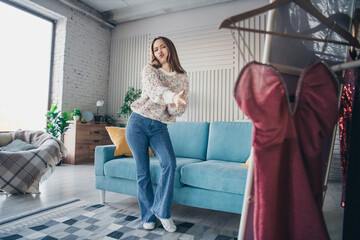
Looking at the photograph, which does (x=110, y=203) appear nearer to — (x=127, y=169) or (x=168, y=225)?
(x=127, y=169)

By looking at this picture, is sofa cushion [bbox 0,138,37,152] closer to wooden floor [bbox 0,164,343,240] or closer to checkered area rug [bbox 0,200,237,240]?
wooden floor [bbox 0,164,343,240]

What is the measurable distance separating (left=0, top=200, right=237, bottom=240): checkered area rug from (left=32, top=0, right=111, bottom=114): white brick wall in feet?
11.5

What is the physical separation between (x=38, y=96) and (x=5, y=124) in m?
0.88

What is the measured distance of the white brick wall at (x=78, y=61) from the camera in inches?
196

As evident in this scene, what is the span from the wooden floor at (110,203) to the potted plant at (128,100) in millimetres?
2337

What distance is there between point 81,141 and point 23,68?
1763 millimetres

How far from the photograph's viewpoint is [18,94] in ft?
14.8

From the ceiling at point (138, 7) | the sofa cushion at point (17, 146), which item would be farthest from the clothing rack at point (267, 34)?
the ceiling at point (138, 7)

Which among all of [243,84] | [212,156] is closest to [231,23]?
[243,84]

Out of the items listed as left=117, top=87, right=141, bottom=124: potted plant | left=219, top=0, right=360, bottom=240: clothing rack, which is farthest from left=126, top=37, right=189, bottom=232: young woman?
left=117, top=87, right=141, bottom=124: potted plant

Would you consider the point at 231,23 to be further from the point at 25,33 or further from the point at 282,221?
the point at 25,33

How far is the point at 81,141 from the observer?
15.6ft

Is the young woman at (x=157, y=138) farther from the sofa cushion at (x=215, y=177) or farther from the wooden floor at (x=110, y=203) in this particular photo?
the wooden floor at (x=110, y=203)

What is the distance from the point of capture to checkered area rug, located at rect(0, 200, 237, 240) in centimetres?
158
